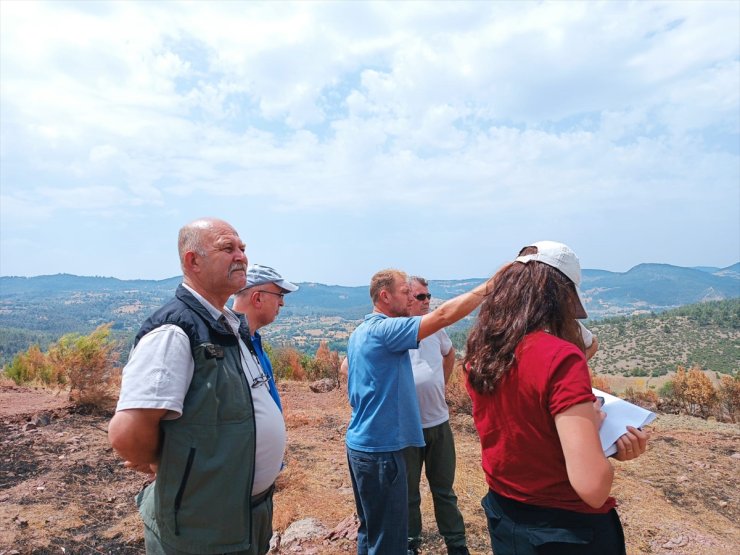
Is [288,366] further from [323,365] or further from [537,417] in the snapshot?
[537,417]

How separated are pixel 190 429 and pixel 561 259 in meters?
1.43

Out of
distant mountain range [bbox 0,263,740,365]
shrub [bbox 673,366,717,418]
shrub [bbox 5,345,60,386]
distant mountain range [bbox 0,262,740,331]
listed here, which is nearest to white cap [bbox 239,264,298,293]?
shrub [bbox 5,345,60,386]

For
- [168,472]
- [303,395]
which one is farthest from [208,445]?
[303,395]

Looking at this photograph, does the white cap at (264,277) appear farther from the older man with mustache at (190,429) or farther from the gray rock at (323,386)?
the gray rock at (323,386)

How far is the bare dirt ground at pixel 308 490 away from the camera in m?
4.03

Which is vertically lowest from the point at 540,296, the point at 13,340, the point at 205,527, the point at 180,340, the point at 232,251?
the point at 13,340

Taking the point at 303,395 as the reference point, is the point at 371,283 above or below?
above

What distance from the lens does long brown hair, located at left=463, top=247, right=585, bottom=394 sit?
5.57 ft

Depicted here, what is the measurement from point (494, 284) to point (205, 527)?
1.38 m

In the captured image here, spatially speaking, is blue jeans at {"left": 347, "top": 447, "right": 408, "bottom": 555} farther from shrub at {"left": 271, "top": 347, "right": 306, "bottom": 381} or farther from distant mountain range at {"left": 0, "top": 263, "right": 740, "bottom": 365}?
distant mountain range at {"left": 0, "top": 263, "right": 740, "bottom": 365}

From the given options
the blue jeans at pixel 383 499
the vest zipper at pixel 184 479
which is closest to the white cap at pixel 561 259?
the vest zipper at pixel 184 479

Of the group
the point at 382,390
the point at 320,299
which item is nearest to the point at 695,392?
the point at 382,390

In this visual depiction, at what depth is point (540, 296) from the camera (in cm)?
172

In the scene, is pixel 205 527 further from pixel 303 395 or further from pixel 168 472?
pixel 303 395
